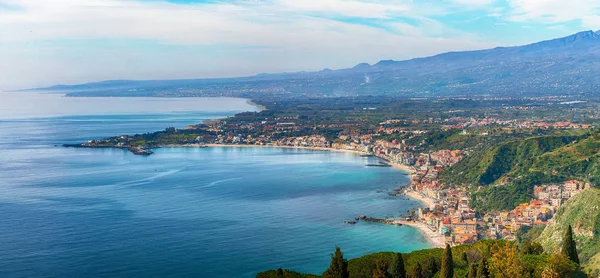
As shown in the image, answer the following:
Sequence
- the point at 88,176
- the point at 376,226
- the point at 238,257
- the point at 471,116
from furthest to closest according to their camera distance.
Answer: the point at 471,116
the point at 88,176
the point at 376,226
the point at 238,257

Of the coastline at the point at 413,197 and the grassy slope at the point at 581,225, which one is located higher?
the grassy slope at the point at 581,225

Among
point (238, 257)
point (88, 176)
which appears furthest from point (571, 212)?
point (88, 176)

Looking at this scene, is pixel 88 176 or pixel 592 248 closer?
pixel 592 248

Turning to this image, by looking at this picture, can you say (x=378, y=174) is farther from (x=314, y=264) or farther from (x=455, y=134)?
(x=314, y=264)

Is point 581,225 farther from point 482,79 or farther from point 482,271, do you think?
point 482,79

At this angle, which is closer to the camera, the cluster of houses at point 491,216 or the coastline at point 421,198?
the cluster of houses at point 491,216

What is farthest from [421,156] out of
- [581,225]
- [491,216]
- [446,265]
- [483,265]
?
[483,265]

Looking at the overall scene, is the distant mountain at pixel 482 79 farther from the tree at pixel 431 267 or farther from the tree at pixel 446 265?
the tree at pixel 446 265

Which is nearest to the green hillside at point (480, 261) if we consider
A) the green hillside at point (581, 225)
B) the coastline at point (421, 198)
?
the green hillside at point (581, 225)
